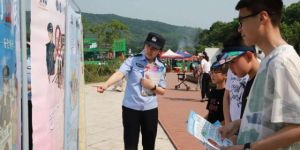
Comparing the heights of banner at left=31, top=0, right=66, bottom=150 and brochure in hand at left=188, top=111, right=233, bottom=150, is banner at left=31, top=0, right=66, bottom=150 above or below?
above

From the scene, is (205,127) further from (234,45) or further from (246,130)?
(234,45)

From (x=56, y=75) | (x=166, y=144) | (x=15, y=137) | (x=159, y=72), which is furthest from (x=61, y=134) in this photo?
(x=166, y=144)

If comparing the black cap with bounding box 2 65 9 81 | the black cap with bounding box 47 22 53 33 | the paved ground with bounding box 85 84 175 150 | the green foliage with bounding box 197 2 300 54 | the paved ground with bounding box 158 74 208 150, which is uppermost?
the green foliage with bounding box 197 2 300 54

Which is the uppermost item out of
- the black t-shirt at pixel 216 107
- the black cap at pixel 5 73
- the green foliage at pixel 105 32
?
the green foliage at pixel 105 32

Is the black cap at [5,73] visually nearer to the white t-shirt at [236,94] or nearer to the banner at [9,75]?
the banner at [9,75]

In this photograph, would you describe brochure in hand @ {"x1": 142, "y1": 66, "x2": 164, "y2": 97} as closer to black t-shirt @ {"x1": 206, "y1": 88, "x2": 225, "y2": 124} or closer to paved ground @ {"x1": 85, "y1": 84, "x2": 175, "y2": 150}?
black t-shirt @ {"x1": 206, "y1": 88, "x2": 225, "y2": 124}

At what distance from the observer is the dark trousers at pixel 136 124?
10.9ft

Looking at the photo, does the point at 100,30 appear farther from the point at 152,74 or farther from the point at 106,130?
the point at 152,74

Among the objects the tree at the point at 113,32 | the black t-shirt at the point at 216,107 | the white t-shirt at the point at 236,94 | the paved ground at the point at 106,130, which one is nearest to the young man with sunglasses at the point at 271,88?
the white t-shirt at the point at 236,94

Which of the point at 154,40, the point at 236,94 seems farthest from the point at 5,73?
the point at 154,40

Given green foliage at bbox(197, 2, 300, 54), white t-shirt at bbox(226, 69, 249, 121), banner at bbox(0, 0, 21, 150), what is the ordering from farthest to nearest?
green foliage at bbox(197, 2, 300, 54), white t-shirt at bbox(226, 69, 249, 121), banner at bbox(0, 0, 21, 150)

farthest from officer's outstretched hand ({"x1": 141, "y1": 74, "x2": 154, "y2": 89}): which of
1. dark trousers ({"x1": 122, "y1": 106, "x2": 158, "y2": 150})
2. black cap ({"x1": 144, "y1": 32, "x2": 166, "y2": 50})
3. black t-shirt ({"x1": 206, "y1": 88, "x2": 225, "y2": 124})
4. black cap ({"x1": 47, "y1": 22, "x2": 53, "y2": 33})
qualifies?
black cap ({"x1": 47, "y1": 22, "x2": 53, "y2": 33})

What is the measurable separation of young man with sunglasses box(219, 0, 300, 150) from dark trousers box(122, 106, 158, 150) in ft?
6.01

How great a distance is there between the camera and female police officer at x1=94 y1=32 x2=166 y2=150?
331 cm
